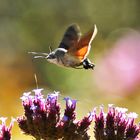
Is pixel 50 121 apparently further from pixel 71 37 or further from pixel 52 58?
pixel 71 37

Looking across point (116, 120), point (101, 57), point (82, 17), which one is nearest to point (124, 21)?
point (82, 17)

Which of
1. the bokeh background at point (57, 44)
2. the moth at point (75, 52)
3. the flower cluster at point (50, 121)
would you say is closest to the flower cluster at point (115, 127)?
the flower cluster at point (50, 121)

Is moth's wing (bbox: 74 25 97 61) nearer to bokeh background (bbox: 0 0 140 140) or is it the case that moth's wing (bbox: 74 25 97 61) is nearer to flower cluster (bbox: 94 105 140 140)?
flower cluster (bbox: 94 105 140 140)

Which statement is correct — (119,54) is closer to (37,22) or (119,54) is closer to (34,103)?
(37,22)

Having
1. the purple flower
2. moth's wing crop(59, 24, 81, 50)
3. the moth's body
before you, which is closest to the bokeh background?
the purple flower

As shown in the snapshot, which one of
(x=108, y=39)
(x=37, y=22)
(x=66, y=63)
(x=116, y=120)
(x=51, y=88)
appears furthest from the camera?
(x=37, y=22)

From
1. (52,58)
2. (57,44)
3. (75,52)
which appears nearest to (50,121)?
(52,58)
